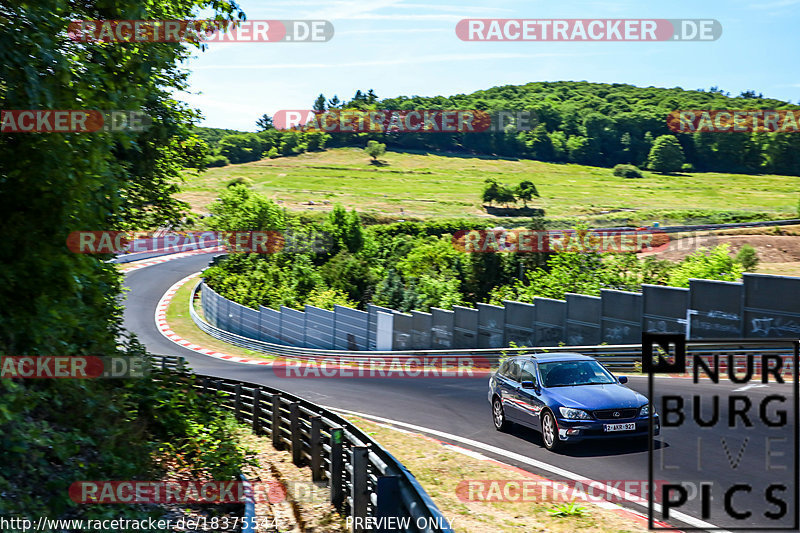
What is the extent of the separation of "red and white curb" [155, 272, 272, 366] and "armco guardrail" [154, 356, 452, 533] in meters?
21.1

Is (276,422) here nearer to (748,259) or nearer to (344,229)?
(748,259)

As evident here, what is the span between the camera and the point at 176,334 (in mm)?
49656

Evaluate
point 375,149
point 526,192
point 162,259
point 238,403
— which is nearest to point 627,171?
point 526,192

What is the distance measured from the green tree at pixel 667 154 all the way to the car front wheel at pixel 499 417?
140 m

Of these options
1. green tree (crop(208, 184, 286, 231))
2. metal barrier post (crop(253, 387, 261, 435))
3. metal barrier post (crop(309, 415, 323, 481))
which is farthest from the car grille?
green tree (crop(208, 184, 286, 231))

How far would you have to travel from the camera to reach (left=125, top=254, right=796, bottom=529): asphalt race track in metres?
9.52

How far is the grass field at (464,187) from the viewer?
373ft

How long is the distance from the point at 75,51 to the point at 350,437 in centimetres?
722

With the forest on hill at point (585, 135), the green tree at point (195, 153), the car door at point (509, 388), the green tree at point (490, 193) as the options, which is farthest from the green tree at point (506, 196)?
the car door at point (509, 388)

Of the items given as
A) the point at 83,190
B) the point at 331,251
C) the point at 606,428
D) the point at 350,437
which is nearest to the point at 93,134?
the point at 83,190

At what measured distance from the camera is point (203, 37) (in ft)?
53.4

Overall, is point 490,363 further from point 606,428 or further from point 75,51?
point 75,51

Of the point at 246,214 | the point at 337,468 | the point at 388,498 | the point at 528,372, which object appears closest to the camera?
the point at 388,498

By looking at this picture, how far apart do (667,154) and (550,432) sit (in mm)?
144156
